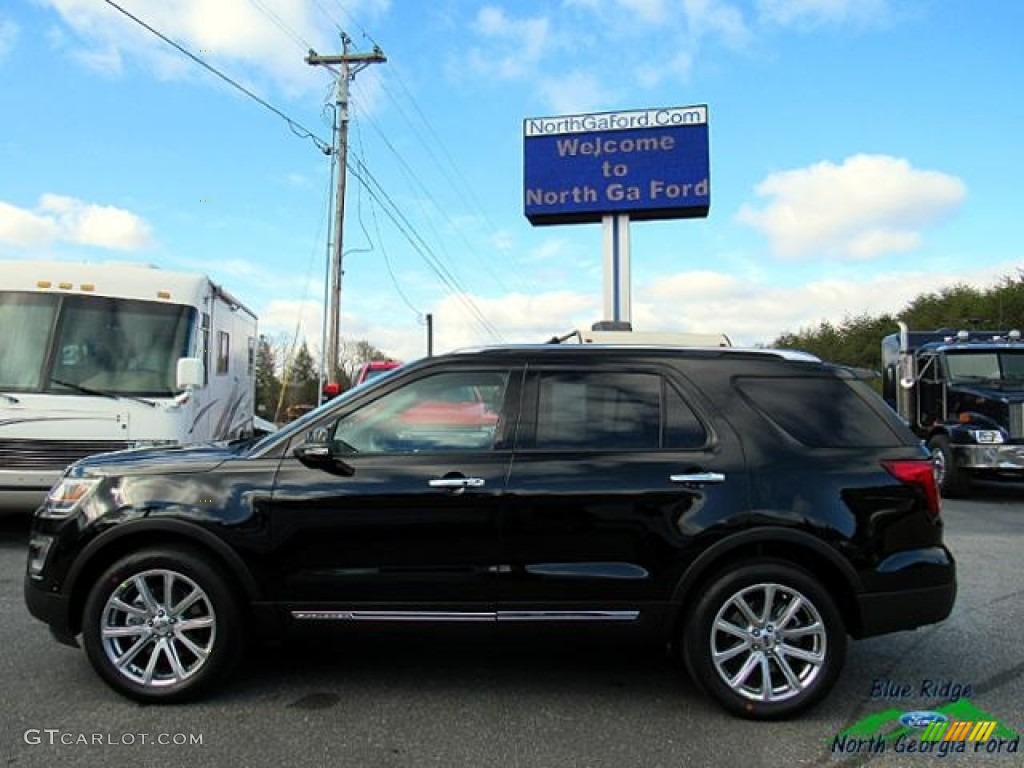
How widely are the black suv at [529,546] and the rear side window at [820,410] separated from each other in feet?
0.08

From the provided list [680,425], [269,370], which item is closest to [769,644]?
[680,425]

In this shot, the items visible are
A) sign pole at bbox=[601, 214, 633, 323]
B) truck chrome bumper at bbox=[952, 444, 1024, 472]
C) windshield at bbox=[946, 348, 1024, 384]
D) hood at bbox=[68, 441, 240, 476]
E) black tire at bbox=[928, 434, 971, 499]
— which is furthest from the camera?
sign pole at bbox=[601, 214, 633, 323]

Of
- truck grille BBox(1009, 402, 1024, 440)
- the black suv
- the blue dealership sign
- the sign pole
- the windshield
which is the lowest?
the black suv

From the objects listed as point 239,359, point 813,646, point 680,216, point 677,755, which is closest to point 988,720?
point 813,646

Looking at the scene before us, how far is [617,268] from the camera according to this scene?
1948cm

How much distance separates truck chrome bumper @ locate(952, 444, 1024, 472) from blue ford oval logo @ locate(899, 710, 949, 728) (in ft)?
30.5

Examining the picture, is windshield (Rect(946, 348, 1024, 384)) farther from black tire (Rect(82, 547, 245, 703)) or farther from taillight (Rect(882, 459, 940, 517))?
black tire (Rect(82, 547, 245, 703))

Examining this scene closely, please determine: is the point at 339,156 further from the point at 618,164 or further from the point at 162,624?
the point at 162,624

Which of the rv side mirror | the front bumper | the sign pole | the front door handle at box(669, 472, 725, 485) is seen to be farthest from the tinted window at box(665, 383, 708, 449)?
the sign pole

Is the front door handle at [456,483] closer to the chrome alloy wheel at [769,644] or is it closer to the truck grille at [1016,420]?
the chrome alloy wheel at [769,644]

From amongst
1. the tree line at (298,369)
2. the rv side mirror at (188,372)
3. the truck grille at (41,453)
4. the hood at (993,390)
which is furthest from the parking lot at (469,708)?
the tree line at (298,369)

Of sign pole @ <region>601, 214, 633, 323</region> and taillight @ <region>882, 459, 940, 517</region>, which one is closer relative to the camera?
taillight @ <region>882, 459, 940, 517</region>

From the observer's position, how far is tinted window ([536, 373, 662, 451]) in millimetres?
4043

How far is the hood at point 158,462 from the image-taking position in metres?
4.02
